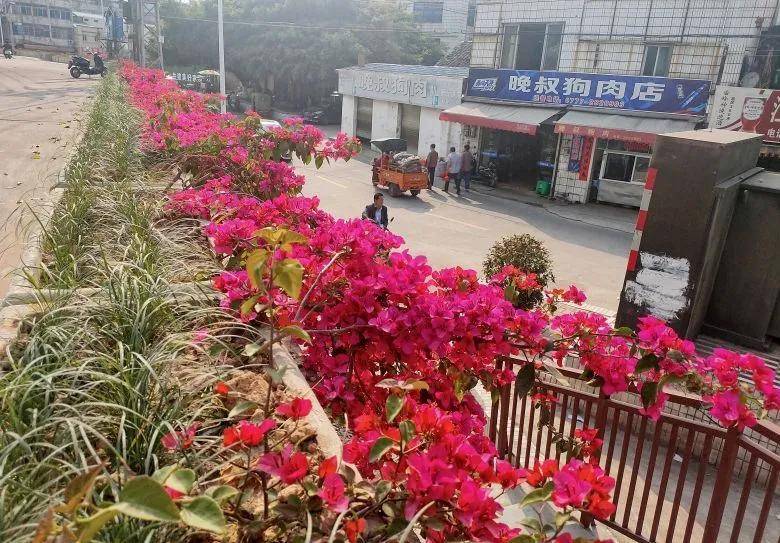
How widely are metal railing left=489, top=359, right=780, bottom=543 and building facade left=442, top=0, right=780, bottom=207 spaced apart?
11058 millimetres

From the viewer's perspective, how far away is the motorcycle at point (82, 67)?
34.2m

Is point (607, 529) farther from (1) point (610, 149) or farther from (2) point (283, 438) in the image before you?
(1) point (610, 149)

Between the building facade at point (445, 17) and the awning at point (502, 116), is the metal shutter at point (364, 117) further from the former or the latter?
the building facade at point (445, 17)

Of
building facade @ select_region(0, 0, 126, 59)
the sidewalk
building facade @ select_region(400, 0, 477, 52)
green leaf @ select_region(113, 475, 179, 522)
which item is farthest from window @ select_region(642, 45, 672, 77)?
building facade @ select_region(0, 0, 126, 59)

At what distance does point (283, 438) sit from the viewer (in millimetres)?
2082

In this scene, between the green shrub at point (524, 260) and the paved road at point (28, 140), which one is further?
the green shrub at point (524, 260)

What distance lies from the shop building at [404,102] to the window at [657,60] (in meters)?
6.04

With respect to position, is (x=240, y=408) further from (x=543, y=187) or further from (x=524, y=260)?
(x=543, y=187)

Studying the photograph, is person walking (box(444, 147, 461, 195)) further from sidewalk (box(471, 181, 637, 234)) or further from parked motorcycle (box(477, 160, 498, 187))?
parked motorcycle (box(477, 160, 498, 187))

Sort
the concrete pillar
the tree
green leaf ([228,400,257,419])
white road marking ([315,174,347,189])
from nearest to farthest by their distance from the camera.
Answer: green leaf ([228,400,257,419])
the concrete pillar
white road marking ([315,174,347,189])
the tree

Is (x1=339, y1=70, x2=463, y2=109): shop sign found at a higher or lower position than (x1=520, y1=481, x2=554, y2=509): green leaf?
higher

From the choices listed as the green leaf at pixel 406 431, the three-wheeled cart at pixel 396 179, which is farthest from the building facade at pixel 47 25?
the green leaf at pixel 406 431

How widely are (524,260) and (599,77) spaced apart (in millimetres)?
10120

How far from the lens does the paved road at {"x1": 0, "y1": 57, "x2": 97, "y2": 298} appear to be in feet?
20.0
